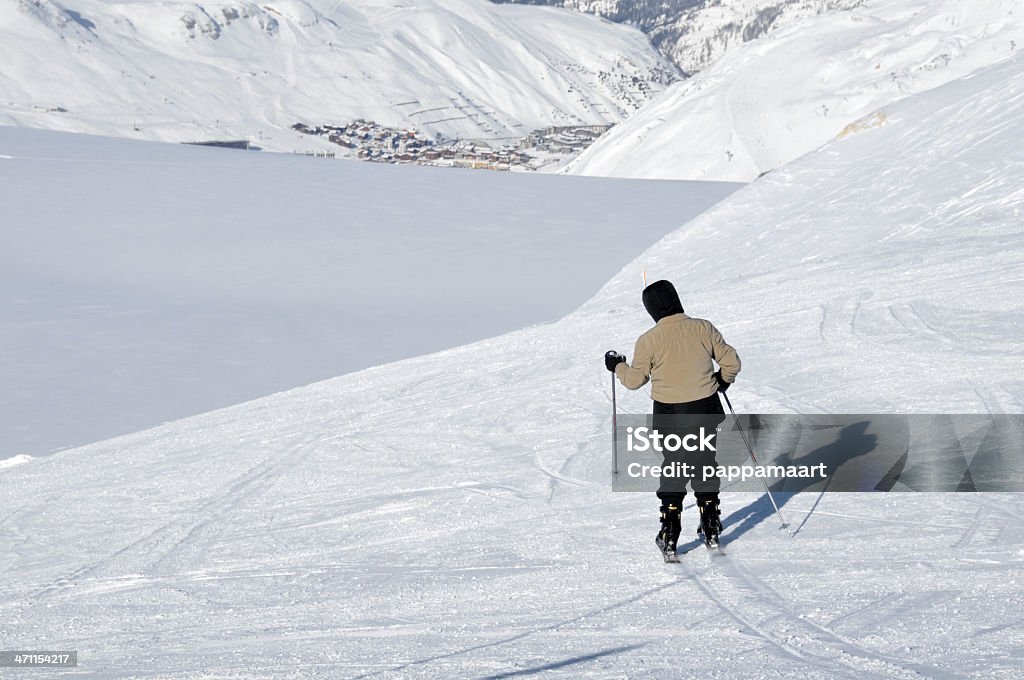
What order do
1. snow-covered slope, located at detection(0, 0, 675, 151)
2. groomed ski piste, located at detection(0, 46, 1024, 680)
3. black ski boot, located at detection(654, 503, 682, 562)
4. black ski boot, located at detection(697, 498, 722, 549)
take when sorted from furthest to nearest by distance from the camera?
snow-covered slope, located at detection(0, 0, 675, 151), black ski boot, located at detection(697, 498, 722, 549), black ski boot, located at detection(654, 503, 682, 562), groomed ski piste, located at detection(0, 46, 1024, 680)

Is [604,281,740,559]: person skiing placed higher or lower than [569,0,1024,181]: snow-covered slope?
lower

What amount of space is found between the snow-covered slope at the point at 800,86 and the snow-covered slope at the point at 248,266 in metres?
39.1

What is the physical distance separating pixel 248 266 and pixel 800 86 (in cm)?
5453

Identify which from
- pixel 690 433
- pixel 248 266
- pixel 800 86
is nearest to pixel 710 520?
pixel 690 433

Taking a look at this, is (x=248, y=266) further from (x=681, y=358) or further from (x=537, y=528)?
(x=681, y=358)

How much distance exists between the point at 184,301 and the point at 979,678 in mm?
13750

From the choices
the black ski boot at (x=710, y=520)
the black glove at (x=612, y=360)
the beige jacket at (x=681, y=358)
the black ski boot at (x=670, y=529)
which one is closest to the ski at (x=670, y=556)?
the black ski boot at (x=670, y=529)

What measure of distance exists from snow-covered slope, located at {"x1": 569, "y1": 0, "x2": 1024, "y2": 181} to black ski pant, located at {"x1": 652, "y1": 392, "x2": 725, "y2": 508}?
172 feet

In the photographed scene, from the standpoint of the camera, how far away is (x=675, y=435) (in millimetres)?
5730

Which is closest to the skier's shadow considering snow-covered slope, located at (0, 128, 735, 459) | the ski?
the ski

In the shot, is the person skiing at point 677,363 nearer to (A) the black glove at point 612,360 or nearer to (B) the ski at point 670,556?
(A) the black glove at point 612,360

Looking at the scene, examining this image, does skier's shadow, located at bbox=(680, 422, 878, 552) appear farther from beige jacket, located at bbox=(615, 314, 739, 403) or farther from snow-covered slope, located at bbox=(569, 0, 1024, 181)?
snow-covered slope, located at bbox=(569, 0, 1024, 181)

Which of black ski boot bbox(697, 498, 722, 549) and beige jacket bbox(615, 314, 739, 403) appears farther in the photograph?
black ski boot bbox(697, 498, 722, 549)

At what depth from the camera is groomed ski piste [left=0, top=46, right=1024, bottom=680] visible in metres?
4.91
